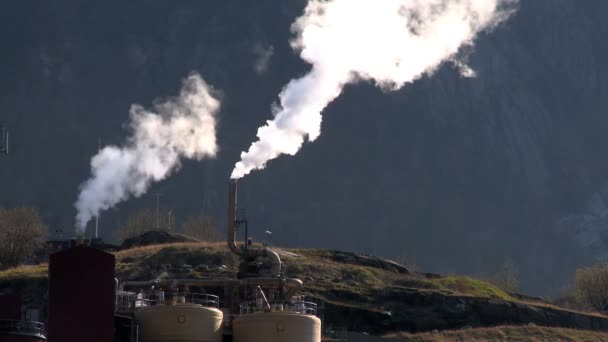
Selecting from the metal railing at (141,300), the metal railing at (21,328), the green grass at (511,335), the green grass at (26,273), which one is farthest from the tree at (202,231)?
the metal railing at (21,328)

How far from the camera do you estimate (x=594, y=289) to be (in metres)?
148

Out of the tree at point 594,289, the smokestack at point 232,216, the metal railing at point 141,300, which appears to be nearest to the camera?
the metal railing at point 141,300

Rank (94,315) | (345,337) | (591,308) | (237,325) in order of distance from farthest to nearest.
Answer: (591,308)
(345,337)
(237,325)
(94,315)

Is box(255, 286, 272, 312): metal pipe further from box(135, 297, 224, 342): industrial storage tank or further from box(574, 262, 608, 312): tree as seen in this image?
box(574, 262, 608, 312): tree

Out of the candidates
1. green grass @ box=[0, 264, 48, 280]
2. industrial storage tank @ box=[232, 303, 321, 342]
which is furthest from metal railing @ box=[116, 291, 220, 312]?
green grass @ box=[0, 264, 48, 280]

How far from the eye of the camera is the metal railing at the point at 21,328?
Result: 6638 centimetres

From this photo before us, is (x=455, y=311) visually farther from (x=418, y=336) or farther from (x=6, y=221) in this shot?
(x=6, y=221)

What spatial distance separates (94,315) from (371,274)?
2558 inches

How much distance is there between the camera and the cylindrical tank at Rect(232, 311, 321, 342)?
69688 millimetres

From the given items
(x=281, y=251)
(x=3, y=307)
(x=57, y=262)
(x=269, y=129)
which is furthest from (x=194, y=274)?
(x=57, y=262)

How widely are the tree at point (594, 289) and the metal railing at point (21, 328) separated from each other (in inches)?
3504

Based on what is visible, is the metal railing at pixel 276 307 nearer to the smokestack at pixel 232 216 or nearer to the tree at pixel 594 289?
the smokestack at pixel 232 216

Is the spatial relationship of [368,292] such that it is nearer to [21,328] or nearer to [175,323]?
[175,323]

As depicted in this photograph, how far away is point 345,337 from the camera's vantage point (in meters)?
86.1
